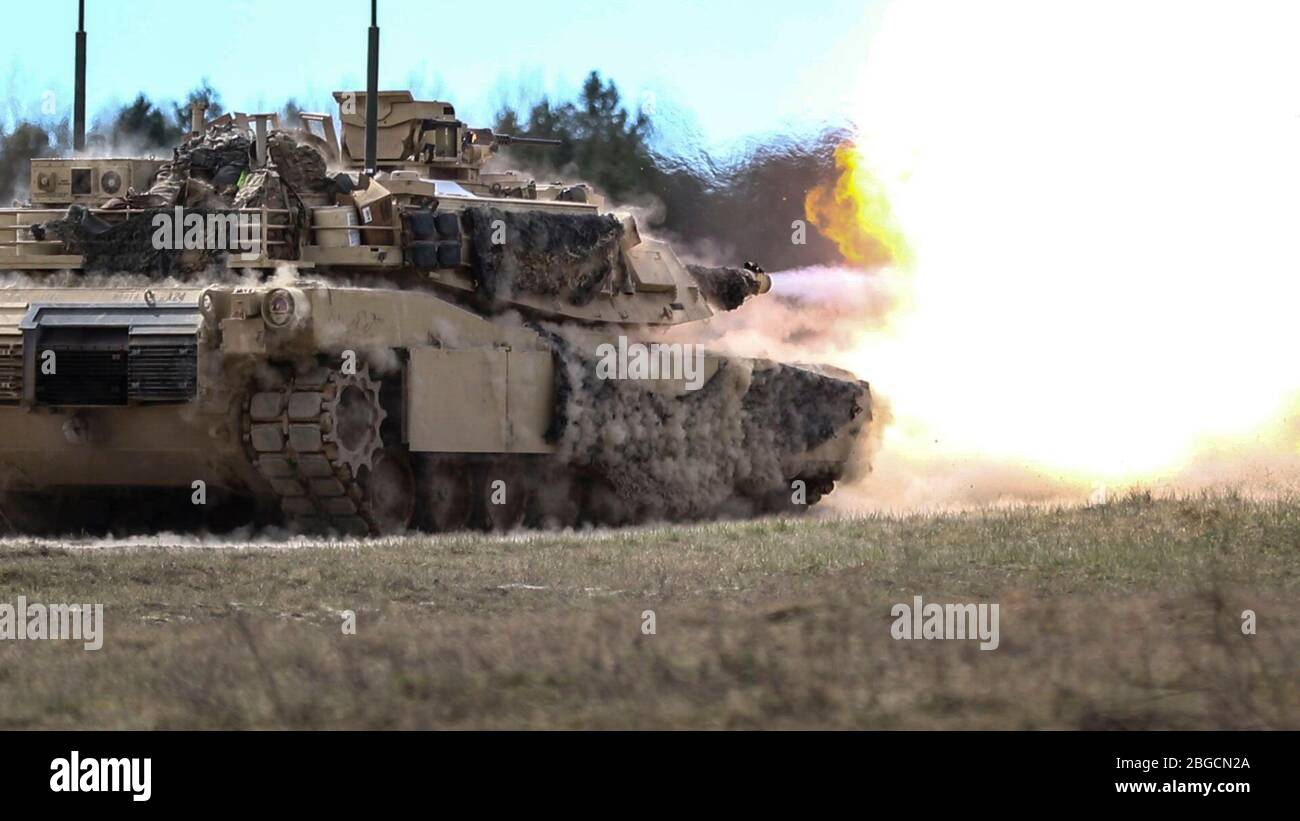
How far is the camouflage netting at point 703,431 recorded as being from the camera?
21.9 m

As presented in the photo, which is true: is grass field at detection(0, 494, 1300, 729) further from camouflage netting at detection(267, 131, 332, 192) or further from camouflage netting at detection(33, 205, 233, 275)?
camouflage netting at detection(267, 131, 332, 192)

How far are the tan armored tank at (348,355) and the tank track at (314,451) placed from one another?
24 millimetres

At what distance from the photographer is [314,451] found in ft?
61.6

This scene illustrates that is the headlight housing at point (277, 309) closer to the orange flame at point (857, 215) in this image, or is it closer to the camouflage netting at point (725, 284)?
the camouflage netting at point (725, 284)

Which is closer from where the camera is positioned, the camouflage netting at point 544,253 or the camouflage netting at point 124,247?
the camouflage netting at point 124,247

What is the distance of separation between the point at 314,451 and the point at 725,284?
815 centimetres

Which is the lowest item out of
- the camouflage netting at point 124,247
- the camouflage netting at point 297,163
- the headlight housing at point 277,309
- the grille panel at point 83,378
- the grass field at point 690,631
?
the grass field at point 690,631

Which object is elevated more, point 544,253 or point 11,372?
point 544,253

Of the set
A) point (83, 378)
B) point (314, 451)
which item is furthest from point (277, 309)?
point (83, 378)

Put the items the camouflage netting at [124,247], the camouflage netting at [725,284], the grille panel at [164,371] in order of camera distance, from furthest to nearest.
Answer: the camouflage netting at [725,284], the camouflage netting at [124,247], the grille panel at [164,371]

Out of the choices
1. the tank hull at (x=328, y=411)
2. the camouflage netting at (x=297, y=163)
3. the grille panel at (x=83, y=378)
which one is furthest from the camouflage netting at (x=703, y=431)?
the grille panel at (x=83, y=378)

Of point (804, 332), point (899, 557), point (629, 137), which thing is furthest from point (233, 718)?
point (629, 137)

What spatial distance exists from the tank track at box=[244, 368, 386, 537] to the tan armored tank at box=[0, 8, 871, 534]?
2 centimetres

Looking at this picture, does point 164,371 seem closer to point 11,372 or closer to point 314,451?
point 314,451
